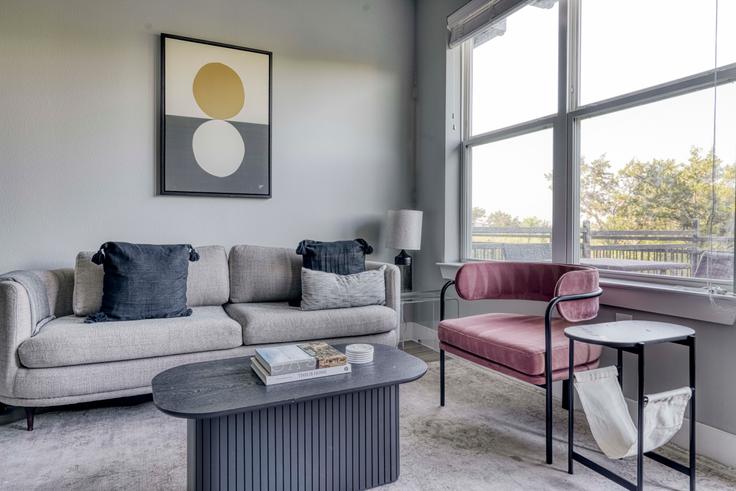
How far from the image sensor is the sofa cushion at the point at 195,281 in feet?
8.32

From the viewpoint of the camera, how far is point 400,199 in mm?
3898

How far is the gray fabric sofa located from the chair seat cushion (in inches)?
A: 26.5

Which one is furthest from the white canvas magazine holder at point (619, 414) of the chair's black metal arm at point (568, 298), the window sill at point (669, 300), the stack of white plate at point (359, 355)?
the stack of white plate at point (359, 355)

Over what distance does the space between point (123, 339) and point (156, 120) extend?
1.57 meters

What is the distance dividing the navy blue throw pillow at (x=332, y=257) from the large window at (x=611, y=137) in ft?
3.35

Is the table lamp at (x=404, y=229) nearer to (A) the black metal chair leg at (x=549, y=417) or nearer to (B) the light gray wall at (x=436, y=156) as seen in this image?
(B) the light gray wall at (x=436, y=156)

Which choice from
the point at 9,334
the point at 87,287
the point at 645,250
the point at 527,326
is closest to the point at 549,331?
the point at 527,326

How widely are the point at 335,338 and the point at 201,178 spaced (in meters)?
1.47

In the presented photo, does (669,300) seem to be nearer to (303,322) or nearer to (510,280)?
(510,280)

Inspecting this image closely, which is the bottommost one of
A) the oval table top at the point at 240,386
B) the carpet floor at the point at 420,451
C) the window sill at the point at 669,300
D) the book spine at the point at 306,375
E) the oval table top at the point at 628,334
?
the carpet floor at the point at 420,451

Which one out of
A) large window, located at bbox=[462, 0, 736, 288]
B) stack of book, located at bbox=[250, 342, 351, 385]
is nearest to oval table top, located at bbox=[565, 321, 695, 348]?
large window, located at bbox=[462, 0, 736, 288]

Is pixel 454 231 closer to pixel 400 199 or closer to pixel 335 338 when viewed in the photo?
pixel 400 199

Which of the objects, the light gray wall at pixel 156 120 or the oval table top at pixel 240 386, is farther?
the light gray wall at pixel 156 120

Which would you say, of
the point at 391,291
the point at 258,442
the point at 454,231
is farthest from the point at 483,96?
the point at 258,442
